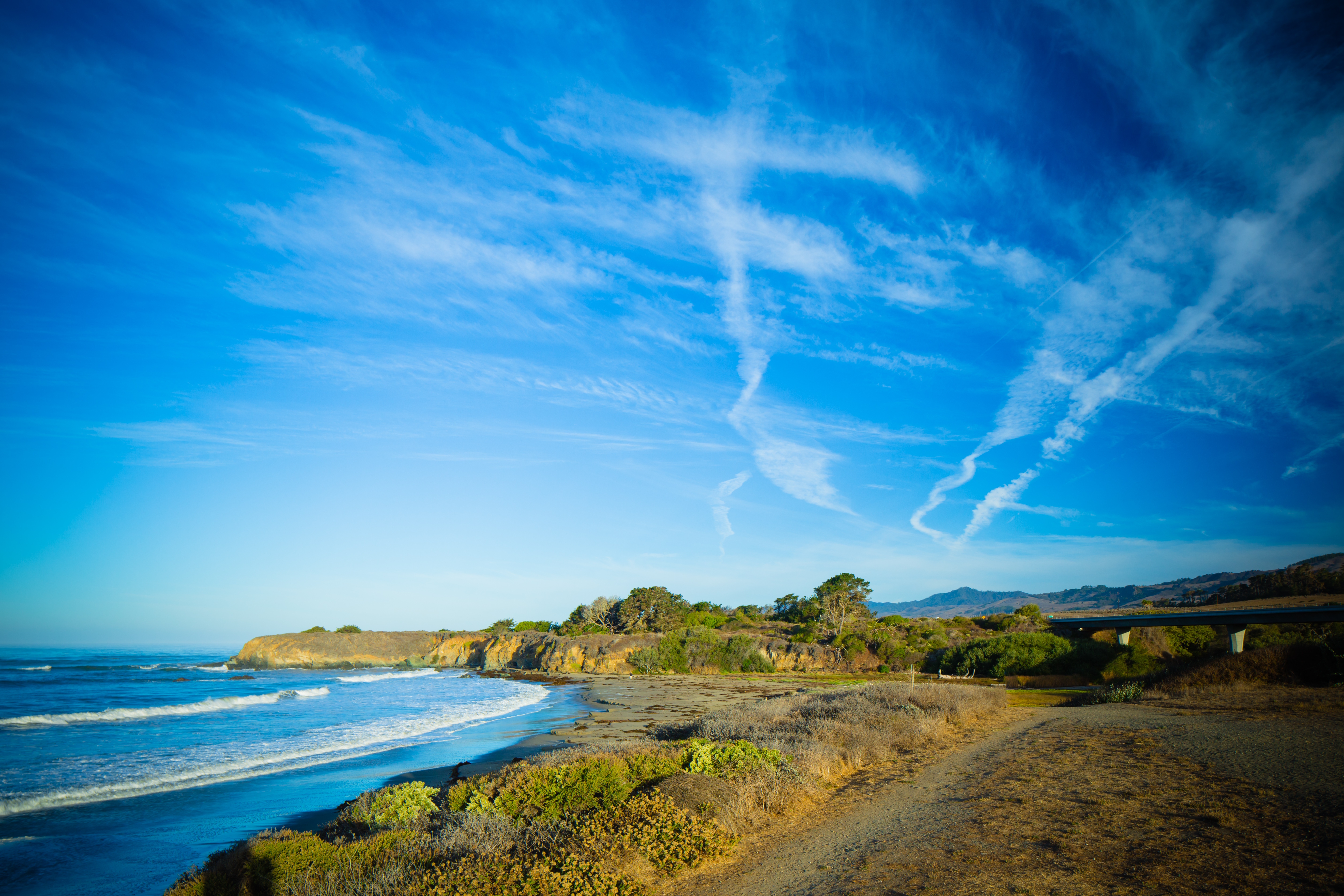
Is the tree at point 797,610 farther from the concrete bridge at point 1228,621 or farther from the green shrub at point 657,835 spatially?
the green shrub at point 657,835

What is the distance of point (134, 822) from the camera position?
1240cm

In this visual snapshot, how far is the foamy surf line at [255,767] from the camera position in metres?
13.8

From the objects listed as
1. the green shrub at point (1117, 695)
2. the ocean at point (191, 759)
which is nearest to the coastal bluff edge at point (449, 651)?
the ocean at point (191, 759)

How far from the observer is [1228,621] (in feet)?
92.6

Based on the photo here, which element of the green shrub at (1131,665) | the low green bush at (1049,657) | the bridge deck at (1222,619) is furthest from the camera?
the low green bush at (1049,657)

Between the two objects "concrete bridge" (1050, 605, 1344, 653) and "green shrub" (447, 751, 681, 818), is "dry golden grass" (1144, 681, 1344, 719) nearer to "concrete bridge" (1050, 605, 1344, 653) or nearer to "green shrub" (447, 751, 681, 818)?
"concrete bridge" (1050, 605, 1344, 653)

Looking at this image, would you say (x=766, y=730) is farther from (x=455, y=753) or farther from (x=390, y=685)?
(x=390, y=685)

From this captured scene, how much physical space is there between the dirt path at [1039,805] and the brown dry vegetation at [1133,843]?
0.04 meters

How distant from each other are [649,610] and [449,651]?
26967 mm

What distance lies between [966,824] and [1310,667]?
21415mm

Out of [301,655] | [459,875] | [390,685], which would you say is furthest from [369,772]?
[301,655]


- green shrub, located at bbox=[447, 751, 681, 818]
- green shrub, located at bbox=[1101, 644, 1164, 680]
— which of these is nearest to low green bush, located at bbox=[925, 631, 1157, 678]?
green shrub, located at bbox=[1101, 644, 1164, 680]

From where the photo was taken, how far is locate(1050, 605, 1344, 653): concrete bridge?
27.2m

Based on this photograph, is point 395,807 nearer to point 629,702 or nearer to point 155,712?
point 629,702
